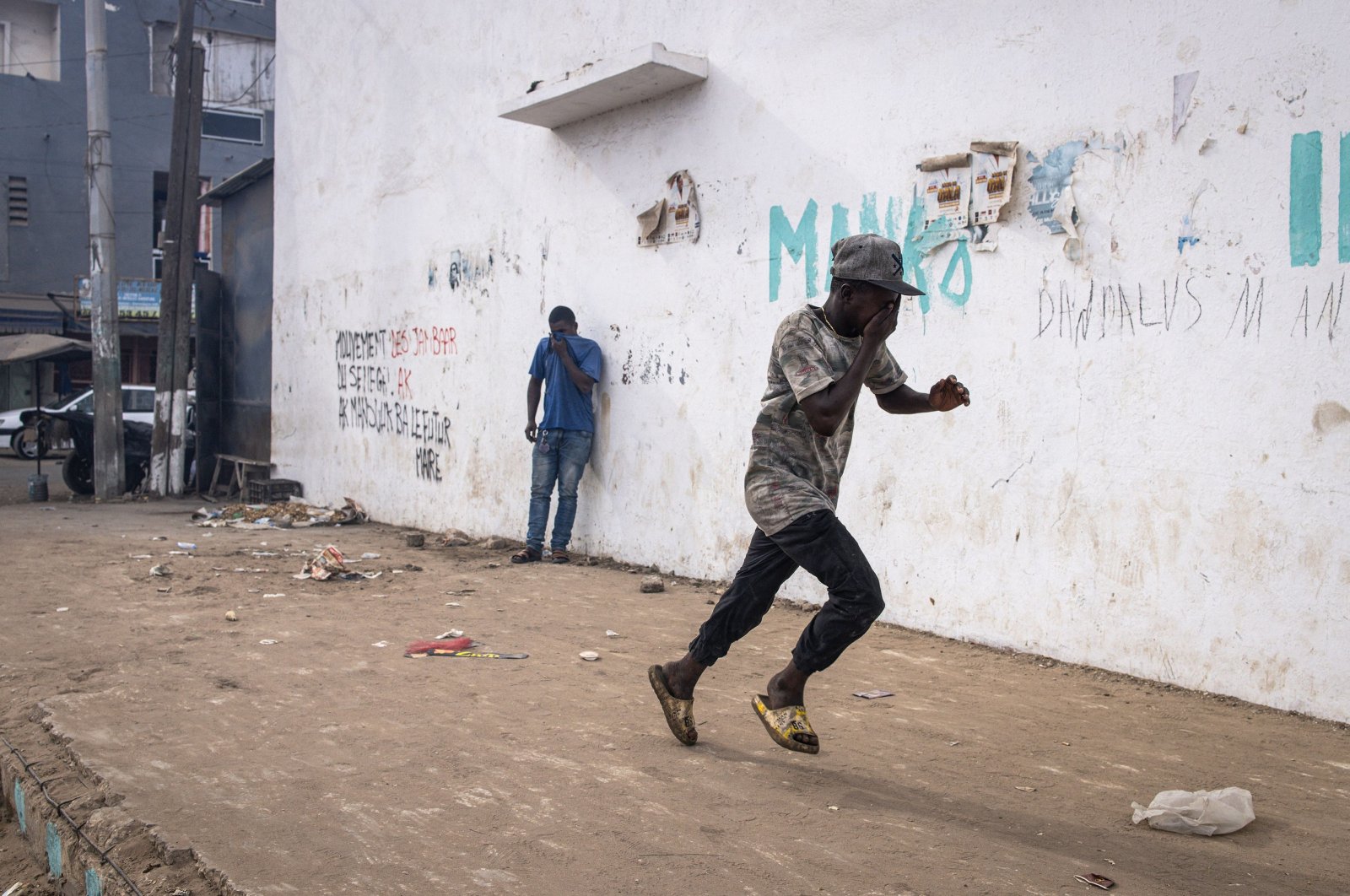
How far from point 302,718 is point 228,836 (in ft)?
3.66

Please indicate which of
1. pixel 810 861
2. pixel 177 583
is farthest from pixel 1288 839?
pixel 177 583

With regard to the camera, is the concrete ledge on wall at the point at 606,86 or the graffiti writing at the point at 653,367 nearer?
the concrete ledge on wall at the point at 606,86

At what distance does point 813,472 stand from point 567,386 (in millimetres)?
4430

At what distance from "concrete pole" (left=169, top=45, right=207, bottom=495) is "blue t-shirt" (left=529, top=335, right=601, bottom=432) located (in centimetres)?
689

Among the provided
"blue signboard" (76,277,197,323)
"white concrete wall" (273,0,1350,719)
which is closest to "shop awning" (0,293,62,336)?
"blue signboard" (76,277,197,323)

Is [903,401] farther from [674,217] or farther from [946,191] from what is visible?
[674,217]

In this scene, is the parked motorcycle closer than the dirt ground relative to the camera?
No

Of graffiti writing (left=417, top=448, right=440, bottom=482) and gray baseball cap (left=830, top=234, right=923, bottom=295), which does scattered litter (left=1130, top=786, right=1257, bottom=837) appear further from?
graffiti writing (left=417, top=448, right=440, bottom=482)

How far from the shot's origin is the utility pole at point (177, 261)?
41.7ft

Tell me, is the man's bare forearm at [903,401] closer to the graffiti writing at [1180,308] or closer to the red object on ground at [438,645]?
the graffiti writing at [1180,308]

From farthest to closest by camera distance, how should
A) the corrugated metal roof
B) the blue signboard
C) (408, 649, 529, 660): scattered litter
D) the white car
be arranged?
the blue signboard
the white car
the corrugated metal roof
(408, 649, 529, 660): scattered litter

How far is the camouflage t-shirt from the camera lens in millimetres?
3207

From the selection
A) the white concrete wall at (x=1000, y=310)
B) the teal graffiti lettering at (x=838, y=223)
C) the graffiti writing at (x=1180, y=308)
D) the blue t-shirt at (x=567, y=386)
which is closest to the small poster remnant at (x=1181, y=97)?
the white concrete wall at (x=1000, y=310)

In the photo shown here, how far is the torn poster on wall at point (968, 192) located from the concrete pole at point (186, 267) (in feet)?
32.6
